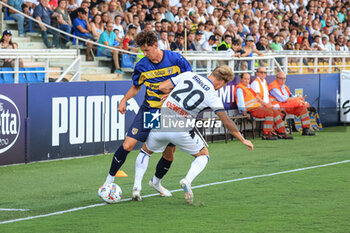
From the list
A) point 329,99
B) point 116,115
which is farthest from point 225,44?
point 116,115

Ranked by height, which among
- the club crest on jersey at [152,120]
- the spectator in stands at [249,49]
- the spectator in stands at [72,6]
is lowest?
the club crest on jersey at [152,120]

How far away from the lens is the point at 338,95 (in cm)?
2188

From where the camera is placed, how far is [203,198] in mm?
8664

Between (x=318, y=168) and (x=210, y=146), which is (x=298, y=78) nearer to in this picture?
(x=210, y=146)

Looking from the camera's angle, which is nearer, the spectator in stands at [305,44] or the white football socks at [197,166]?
the white football socks at [197,166]

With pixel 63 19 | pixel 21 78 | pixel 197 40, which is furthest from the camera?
pixel 197 40

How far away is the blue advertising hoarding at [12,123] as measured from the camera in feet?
40.1

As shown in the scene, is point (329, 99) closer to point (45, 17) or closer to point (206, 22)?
point (206, 22)

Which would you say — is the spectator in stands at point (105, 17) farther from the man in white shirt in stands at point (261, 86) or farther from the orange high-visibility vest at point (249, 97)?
the man in white shirt in stands at point (261, 86)

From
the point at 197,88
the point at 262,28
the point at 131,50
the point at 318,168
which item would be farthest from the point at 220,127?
the point at 197,88

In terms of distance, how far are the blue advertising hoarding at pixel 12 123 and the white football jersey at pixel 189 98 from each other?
16.2 ft

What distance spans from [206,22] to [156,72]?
506 inches

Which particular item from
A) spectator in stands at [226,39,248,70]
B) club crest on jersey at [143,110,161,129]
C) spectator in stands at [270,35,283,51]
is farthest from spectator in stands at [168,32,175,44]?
club crest on jersey at [143,110,161,129]

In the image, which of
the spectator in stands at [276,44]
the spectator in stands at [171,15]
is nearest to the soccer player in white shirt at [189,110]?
the spectator in stands at [171,15]
